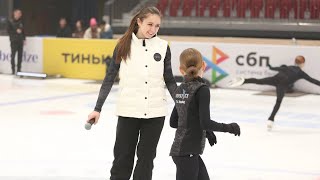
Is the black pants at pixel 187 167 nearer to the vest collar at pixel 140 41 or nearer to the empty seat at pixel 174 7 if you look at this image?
the vest collar at pixel 140 41

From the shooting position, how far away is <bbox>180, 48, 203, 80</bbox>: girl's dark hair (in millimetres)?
4562

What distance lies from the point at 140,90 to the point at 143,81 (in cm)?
7

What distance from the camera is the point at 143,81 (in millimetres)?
5031

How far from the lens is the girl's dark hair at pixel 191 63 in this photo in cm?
456

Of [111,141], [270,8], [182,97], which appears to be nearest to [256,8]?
[270,8]

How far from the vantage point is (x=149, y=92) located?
16.5 feet

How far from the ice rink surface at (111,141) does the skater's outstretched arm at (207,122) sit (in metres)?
2.25

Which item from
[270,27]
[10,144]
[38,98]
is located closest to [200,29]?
[270,27]

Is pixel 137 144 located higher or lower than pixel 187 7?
lower

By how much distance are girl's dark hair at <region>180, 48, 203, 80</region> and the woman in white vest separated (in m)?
0.43

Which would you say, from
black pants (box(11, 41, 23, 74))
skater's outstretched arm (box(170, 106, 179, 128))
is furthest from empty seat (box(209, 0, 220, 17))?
skater's outstretched arm (box(170, 106, 179, 128))

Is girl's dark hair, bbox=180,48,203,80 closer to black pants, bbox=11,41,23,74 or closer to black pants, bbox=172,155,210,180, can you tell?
black pants, bbox=172,155,210,180

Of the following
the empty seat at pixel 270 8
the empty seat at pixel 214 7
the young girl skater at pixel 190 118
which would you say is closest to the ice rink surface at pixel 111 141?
the young girl skater at pixel 190 118

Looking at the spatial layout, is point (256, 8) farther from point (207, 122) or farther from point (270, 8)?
point (207, 122)
